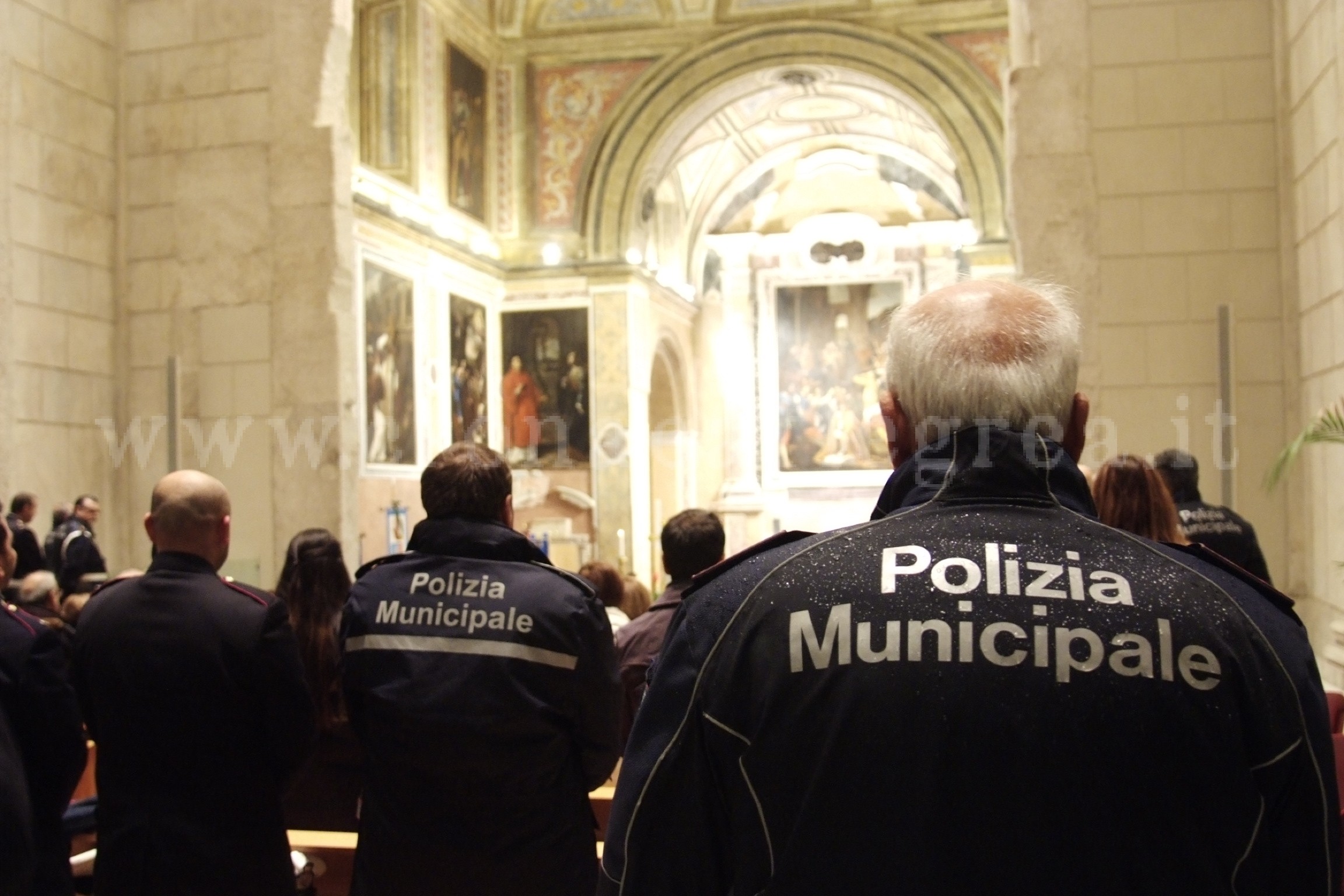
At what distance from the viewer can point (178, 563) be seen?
3.27m

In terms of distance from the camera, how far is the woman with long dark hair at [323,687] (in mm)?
3740

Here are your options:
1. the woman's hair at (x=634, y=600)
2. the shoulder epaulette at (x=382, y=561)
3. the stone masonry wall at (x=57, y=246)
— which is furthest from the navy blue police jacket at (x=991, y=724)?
the stone masonry wall at (x=57, y=246)

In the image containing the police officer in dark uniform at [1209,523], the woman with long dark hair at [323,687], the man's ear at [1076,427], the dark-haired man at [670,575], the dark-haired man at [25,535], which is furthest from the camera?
the dark-haired man at [25,535]

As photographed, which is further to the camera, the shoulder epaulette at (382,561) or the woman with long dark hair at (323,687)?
the woman with long dark hair at (323,687)

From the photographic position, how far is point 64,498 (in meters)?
8.50

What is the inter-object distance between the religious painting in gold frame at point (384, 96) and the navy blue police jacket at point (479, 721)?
582 inches

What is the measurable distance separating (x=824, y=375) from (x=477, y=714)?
23.7 metres

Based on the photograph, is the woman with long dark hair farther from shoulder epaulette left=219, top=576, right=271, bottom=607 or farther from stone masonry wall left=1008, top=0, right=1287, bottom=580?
stone masonry wall left=1008, top=0, right=1287, bottom=580

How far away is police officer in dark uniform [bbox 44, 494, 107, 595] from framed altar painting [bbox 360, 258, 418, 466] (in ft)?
23.5

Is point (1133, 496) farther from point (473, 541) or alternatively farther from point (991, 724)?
point (991, 724)

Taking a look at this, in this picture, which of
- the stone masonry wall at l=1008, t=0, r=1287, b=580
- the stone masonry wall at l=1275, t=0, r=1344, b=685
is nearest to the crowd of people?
the stone masonry wall at l=1275, t=0, r=1344, b=685

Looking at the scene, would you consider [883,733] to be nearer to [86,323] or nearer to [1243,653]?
[1243,653]

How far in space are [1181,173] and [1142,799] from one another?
6.62 m

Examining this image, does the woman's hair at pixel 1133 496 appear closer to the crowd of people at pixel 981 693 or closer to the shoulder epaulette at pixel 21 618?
the crowd of people at pixel 981 693
